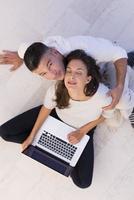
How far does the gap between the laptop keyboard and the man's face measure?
35 cm

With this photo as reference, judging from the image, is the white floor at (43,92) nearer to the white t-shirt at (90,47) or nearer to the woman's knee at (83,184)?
the woman's knee at (83,184)

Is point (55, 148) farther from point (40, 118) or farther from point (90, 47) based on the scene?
point (90, 47)

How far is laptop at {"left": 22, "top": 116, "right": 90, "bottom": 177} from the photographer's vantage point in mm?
1466

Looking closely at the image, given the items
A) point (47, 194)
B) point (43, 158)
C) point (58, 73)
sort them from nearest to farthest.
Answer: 1. point (58, 73)
2. point (43, 158)
3. point (47, 194)

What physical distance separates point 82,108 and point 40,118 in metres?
0.18

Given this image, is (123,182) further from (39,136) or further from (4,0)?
(4,0)

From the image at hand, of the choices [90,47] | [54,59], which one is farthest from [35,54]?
[90,47]

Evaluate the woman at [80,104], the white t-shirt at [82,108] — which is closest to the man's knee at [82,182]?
the woman at [80,104]

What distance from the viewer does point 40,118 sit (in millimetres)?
1462

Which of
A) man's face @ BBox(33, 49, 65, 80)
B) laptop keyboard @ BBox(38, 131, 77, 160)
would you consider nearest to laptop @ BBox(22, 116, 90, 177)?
laptop keyboard @ BBox(38, 131, 77, 160)

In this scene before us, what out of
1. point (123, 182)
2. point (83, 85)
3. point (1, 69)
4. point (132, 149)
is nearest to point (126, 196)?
point (123, 182)

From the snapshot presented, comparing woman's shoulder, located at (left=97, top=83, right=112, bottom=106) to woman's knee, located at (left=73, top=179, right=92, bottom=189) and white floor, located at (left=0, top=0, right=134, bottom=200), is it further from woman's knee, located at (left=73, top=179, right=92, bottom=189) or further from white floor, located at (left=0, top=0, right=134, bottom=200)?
woman's knee, located at (left=73, top=179, right=92, bottom=189)

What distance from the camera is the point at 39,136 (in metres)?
1.48

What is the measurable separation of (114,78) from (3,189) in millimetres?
680
